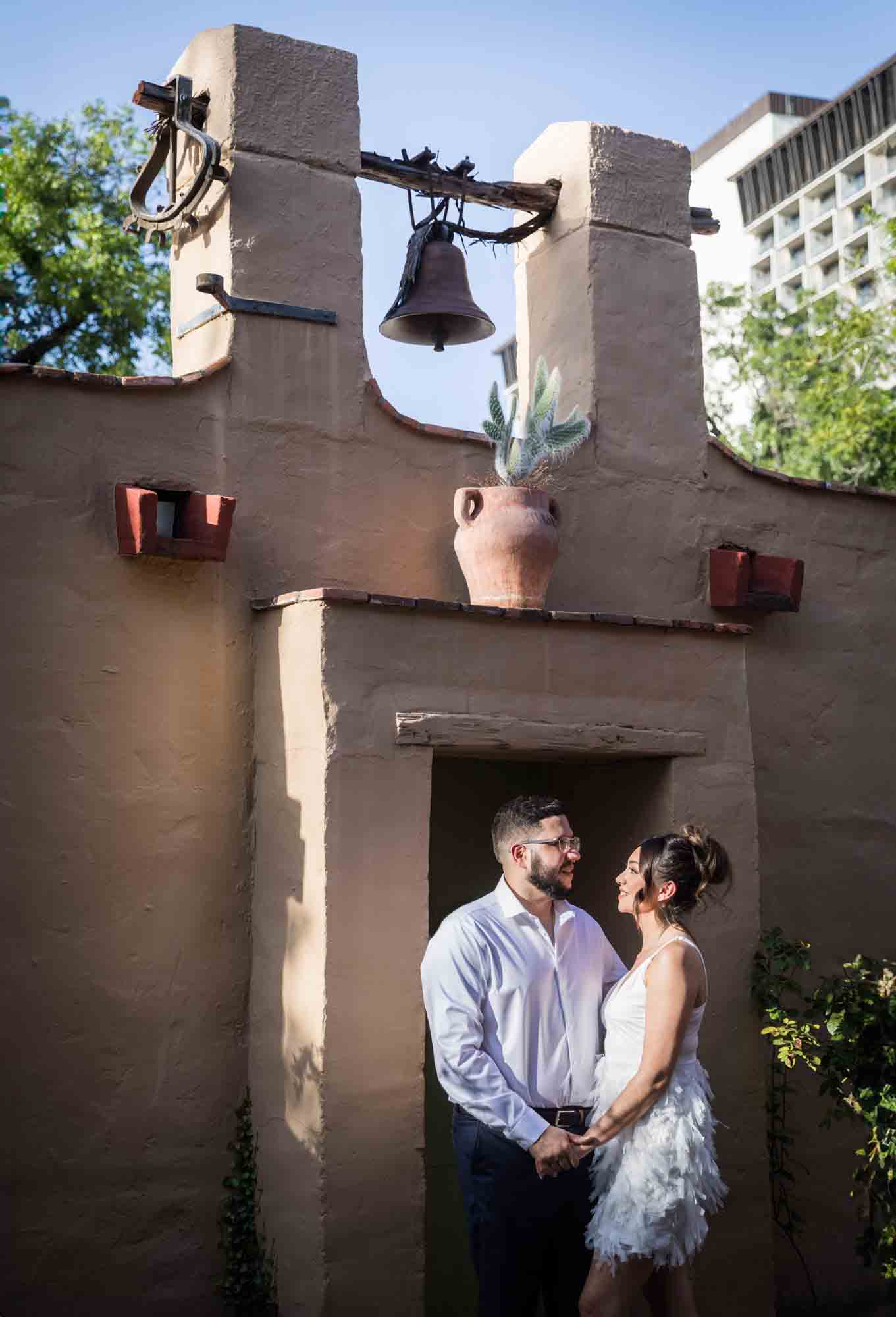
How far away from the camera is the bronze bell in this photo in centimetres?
599

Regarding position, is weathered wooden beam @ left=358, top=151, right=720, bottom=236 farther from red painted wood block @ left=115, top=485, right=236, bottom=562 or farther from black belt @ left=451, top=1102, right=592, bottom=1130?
black belt @ left=451, top=1102, right=592, bottom=1130

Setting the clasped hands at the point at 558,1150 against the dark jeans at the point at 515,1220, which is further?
the dark jeans at the point at 515,1220

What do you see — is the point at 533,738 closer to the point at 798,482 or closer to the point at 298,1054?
the point at 298,1054

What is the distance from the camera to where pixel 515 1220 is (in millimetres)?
3912

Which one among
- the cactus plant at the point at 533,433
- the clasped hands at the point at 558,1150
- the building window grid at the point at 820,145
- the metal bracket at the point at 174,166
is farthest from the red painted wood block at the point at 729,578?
the building window grid at the point at 820,145

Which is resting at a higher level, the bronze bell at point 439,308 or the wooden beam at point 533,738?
the bronze bell at point 439,308

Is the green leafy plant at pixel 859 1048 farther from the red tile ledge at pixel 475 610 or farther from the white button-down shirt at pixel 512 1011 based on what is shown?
the red tile ledge at pixel 475 610

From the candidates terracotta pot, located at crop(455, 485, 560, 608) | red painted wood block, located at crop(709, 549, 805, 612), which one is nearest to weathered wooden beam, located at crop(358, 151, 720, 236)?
terracotta pot, located at crop(455, 485, 560, 608)

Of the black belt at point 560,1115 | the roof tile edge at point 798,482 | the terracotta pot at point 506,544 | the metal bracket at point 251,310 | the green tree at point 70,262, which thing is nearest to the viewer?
the black belt at point 560,1115

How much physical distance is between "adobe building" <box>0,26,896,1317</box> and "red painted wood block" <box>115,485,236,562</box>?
2 cm

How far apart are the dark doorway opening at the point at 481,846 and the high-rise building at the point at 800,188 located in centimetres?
3605

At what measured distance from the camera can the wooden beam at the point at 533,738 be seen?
4.73m

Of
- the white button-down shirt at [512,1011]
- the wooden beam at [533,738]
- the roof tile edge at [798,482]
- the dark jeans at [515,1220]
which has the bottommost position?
the dark jeans at [515,1220]

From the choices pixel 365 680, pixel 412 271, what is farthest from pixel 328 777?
pixel 412 271
